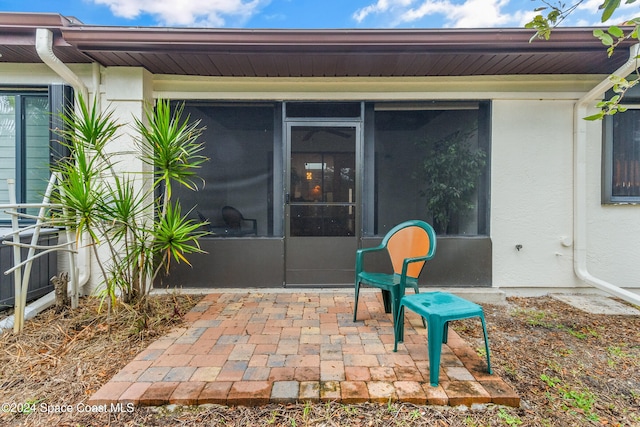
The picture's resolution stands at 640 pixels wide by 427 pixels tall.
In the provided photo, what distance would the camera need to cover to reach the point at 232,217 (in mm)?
3723

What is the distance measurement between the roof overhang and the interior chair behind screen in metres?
1.58

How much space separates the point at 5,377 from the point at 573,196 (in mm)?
5264

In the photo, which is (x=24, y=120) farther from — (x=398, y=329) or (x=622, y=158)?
(x=622, y=158)

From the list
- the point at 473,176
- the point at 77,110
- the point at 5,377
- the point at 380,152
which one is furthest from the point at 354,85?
the point at 5,377

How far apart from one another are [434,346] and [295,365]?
876 millimetres

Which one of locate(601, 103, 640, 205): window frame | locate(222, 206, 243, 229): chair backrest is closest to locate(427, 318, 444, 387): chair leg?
locate(222, 206, 243, 229): chair backrest

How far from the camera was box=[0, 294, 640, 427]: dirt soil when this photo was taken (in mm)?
1613

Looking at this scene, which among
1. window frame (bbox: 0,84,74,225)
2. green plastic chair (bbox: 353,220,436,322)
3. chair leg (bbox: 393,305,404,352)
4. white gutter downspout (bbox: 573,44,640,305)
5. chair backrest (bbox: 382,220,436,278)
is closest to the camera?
chair leg (bbox: 393,305,404,352)

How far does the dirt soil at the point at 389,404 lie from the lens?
161 centimetres

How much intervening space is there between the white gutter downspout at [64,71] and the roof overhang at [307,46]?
85 mm

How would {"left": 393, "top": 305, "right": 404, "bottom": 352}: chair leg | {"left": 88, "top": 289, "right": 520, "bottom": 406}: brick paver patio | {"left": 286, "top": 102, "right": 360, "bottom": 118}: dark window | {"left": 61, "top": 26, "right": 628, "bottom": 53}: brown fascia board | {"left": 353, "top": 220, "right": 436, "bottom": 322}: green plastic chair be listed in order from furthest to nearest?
{"left": 286, "top": 102, "right": 360, "bottom": 118}: dark window → {"left": 61, "top": 26, "right": 628, "bottom": 53}: brown fascia board → {"left": 353, "top": 220, "right": 436, "bottom": 322}: green plastic chair → {"left": 393, "top": 305, "right": 404, "bottom": 352}: chair leg → {"left": 88, "top": 289, "right": 520, "bottom": 406}: brick paver patio

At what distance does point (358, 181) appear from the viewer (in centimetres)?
360

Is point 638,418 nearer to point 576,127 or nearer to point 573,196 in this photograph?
point 573,196

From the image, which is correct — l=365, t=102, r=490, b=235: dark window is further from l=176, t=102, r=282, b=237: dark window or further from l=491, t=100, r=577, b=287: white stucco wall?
l=176, t=102, r=282, b=237: dark window
